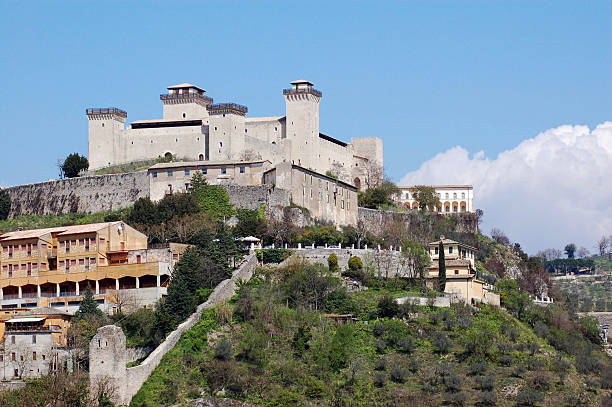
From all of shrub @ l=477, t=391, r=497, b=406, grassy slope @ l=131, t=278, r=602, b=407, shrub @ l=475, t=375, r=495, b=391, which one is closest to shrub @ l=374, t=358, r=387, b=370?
grassy slope @ l=131, t=278, r=602, b=407

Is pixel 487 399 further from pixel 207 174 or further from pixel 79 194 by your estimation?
pixel 79 194

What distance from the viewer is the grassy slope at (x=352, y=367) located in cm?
5838

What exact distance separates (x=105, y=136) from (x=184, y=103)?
7022 millimetres

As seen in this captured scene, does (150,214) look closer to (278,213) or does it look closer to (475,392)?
(278,213)

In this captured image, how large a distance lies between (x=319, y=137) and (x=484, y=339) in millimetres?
41095

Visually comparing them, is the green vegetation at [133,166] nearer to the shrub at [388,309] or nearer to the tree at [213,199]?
the tree at [213,199]

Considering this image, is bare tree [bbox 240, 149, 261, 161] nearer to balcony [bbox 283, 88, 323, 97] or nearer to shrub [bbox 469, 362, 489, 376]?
balcony [bbox 283, 88, 323, 97]

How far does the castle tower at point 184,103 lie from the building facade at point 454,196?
71.6 feet

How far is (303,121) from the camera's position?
9994 cm

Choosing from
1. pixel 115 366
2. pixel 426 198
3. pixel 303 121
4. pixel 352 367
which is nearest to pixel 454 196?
pixel 426 198

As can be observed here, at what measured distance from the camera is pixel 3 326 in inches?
2525

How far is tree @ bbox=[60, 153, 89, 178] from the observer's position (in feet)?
323

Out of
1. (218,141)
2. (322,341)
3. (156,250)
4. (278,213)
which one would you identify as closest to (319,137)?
(218,141)

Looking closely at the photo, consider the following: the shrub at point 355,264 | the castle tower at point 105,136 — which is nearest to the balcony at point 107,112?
the castle tower at point 105,136
